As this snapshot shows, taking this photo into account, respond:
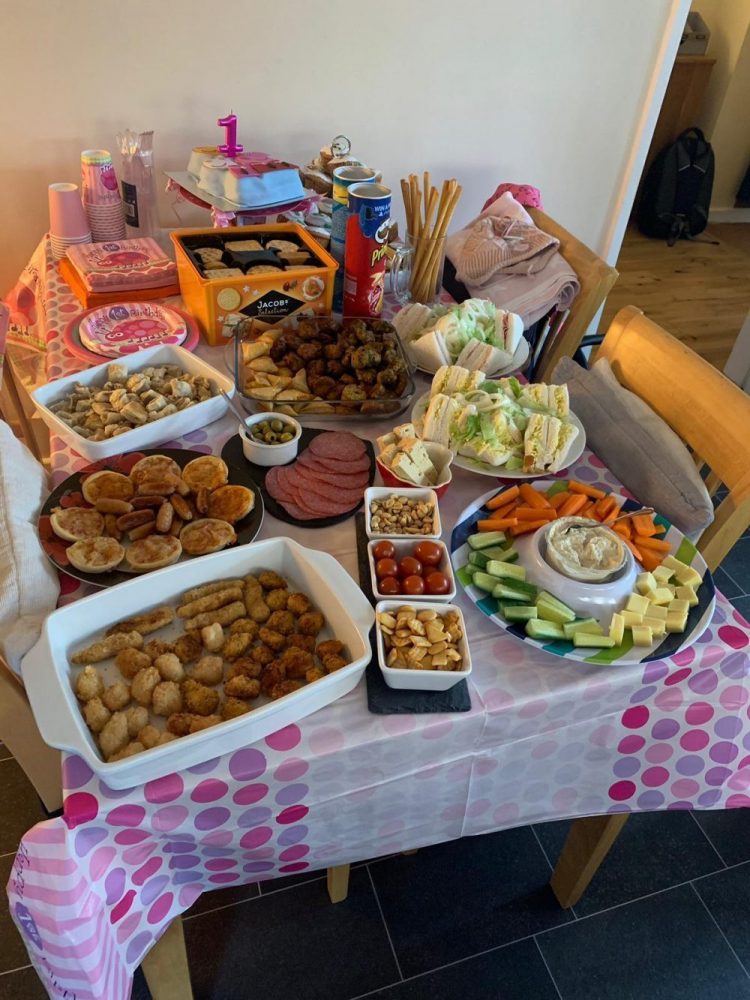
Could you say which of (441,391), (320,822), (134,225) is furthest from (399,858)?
(134,225)

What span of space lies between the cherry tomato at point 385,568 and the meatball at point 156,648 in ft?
0.80

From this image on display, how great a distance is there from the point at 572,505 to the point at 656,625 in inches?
8.3

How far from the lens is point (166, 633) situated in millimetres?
825

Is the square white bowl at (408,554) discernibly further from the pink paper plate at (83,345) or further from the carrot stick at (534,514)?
the pink paper plate at (83,345)

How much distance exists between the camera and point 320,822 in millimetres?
813

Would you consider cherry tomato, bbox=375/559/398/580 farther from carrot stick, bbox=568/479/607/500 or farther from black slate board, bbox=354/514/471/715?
carrot stick, bbox=568/479/607/500

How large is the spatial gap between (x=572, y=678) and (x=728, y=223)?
167 inches

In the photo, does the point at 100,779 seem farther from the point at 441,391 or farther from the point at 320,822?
the point at 441,391

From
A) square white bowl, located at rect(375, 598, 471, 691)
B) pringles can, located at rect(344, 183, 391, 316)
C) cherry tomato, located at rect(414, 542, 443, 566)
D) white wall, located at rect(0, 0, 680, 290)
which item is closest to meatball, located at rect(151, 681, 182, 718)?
square white bowl, located at rect(375, 598, 471, 691)

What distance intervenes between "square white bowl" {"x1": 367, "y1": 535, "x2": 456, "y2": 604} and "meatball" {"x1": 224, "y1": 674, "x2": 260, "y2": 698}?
0.56 feet

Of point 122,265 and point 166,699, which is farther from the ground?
point 122,265

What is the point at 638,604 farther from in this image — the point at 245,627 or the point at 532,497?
the point at 245,627

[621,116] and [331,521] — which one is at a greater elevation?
[621,116]

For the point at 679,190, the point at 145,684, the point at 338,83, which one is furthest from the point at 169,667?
the point at 679,190
